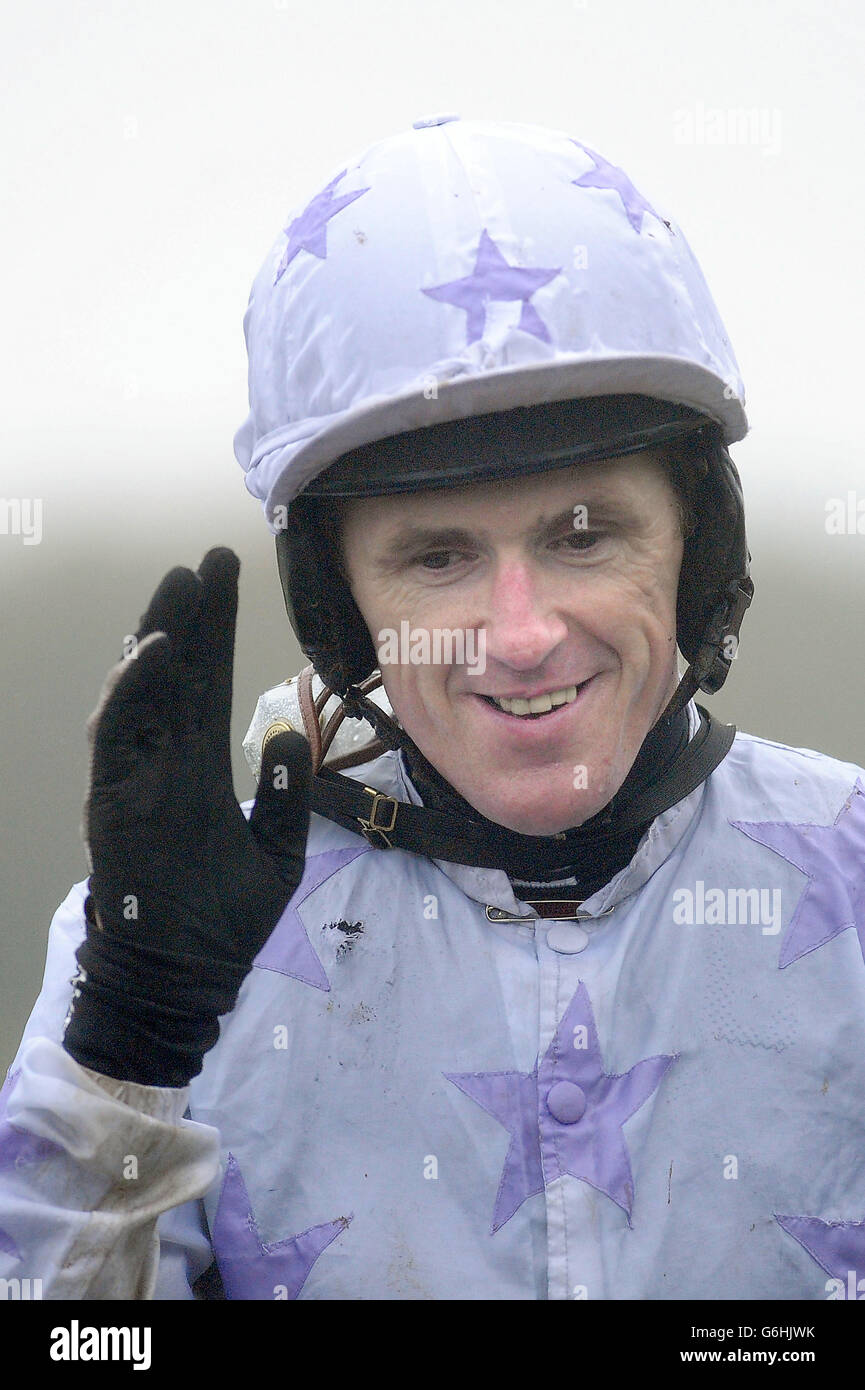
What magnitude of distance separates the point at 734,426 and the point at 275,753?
37.4 inches

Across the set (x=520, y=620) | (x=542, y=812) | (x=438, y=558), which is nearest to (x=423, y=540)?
(x=438, y=558)

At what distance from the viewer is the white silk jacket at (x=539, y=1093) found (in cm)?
212

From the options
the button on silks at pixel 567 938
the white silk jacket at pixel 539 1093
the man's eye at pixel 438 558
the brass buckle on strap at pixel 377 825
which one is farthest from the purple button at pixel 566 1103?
the man's eye at pixel 438 558

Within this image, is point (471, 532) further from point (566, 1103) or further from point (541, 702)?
point (566, 1103)

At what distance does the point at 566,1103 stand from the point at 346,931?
455 millimetres

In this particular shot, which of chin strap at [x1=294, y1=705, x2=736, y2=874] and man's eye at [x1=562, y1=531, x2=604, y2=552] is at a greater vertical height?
man's eye at [x1=562, y1=531, x2=604, y2=552]

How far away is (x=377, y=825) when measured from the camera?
2367mm

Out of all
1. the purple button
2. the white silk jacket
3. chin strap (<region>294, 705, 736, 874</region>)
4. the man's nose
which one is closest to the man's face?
the man's nose

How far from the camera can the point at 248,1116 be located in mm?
2213

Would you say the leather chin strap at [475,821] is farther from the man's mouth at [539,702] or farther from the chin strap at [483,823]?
the man's mouth at [539,702]

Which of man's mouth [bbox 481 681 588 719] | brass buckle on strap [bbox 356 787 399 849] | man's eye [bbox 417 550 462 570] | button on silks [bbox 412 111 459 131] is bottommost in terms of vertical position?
brass buckle on strap [bbox 356 787 399 849]

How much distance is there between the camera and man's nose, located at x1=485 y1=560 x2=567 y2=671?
202 cm

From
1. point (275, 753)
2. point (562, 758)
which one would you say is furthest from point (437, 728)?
point (275, 753)

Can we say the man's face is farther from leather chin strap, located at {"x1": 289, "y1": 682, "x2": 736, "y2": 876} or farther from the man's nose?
leather chin strap, located at {"x1": 289, "y1": 682, "x2": 736, "y2": 876}
